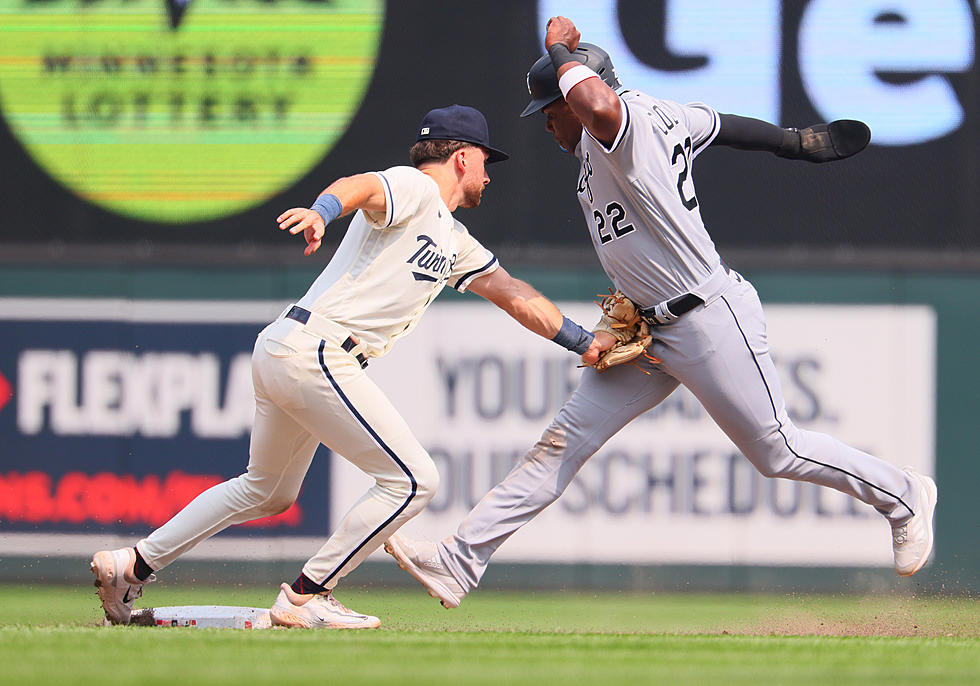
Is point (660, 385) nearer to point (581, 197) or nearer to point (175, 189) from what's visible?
point (581, 197)

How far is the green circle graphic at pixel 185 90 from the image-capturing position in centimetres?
527

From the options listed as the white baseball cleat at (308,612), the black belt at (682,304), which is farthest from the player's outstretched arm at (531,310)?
the white baseball cleat at (308,612)

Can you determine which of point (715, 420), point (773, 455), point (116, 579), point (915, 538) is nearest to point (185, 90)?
point (116, 579)

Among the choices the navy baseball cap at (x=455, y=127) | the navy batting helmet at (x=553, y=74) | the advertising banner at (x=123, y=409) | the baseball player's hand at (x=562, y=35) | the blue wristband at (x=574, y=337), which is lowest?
the advertising banner at (x=123, y=409)

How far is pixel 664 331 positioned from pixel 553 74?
0.86 metres

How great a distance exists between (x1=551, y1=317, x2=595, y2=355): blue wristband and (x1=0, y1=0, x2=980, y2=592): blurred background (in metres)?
1.29

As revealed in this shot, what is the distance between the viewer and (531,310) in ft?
12.8

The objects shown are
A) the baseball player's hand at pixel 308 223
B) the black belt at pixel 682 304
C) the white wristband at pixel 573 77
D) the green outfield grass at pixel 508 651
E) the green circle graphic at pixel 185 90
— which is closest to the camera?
the green outfield grass at pixel 508 651

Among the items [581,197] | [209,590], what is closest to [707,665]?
[581,197]

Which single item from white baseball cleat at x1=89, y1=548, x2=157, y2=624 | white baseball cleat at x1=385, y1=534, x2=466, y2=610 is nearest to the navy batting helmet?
white baseball cleat at x1=385, y1=534, x2=466, y2=610

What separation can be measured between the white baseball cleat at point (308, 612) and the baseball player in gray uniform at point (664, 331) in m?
0.26

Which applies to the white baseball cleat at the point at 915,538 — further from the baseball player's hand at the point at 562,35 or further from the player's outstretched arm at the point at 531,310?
the baseball player's hand at the point at 562,35

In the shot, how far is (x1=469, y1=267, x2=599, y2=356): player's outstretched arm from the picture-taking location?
3.89 metres

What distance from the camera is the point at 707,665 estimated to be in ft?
10.3
